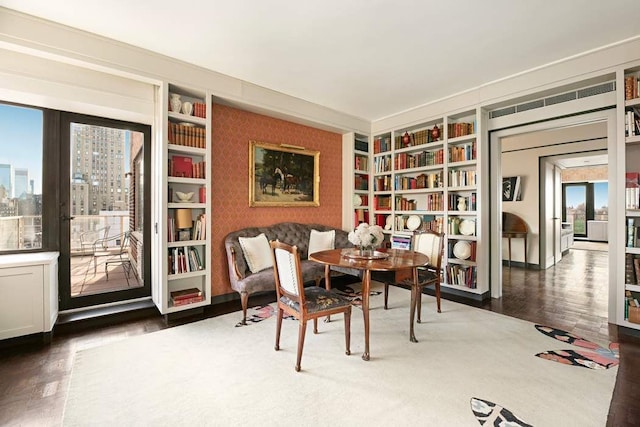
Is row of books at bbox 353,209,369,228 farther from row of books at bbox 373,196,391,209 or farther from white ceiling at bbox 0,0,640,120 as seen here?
white ceiling at bbox 0,0,640,120

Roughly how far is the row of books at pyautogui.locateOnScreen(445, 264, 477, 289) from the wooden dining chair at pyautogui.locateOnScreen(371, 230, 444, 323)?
32.3 inches

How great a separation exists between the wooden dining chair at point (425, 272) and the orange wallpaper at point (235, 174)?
1898mm

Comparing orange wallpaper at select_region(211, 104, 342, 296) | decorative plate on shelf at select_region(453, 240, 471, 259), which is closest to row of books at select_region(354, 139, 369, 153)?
orange wallpaper at select_region(211, 104, 342, 296)

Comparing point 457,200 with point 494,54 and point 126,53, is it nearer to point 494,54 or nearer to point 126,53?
point 494,54

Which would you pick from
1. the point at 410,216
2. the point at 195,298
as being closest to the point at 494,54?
the point at 410,216

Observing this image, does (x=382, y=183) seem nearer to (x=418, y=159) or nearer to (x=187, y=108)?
(x=418, y=159)

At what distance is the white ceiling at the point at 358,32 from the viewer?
2426 mm

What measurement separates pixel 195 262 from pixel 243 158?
1.58 metres

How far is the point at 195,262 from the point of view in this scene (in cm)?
353

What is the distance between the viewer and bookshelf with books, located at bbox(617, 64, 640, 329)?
9.60ft

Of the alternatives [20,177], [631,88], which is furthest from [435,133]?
[20,177]

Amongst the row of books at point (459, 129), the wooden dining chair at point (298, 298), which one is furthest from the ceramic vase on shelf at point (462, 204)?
the wooden dining chair at point (298, 298)

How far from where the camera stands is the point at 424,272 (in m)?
3.41

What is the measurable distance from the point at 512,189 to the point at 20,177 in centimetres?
814
